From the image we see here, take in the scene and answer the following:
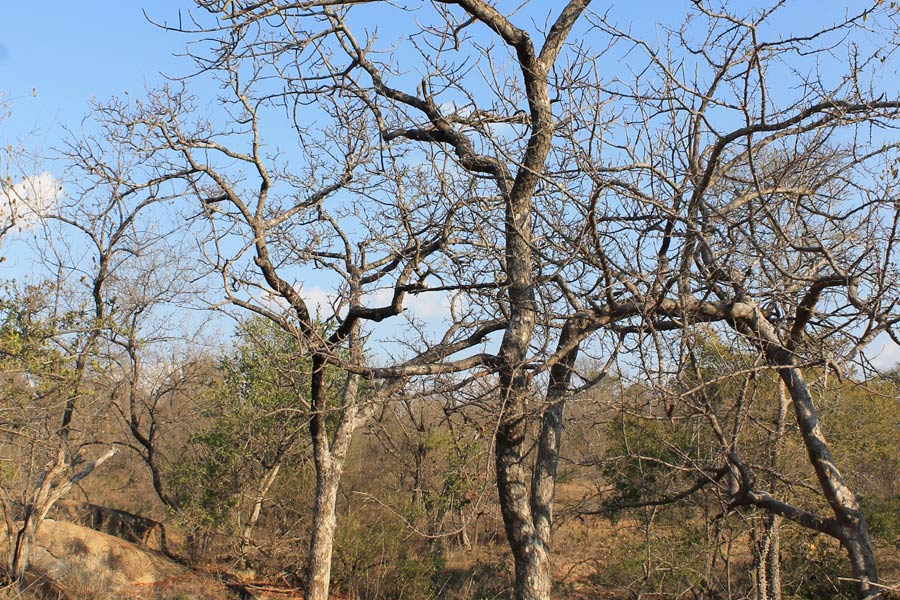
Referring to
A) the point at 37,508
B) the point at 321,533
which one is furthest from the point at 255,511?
the point at 321,533

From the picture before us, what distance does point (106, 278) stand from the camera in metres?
11.6

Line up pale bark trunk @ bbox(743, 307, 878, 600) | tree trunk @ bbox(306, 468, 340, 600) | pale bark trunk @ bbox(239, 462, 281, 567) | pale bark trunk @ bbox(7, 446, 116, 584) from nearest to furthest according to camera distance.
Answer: pale bark trunk @ bbox(743, 307, 878, 600)
tree trunk @ bbox(306, 468, 340, 600)
pale bark trunk @ bbox(7, 446, 116, 584)
pale bark trunk @ bbox(239, 462, 281, 567)

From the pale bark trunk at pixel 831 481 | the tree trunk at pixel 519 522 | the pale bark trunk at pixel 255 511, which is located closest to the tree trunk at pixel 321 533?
the tree trunk at pixel 519 522

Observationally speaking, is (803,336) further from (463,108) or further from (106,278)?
(106,278)

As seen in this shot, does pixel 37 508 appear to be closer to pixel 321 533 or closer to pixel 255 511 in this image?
pixel 255 511

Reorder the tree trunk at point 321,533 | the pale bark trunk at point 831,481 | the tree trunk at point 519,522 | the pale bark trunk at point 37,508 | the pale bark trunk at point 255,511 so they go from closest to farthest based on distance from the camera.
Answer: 1. the pale bark trunk at point 831,481
2. the tree trunk at point 519,522
3. the tree trunk at point 321,533
4. the pale bark trunk at point 37,508
5. the pale bark trunk at point 255,511

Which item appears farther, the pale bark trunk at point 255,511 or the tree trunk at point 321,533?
the pale bark trunk at point 255,511

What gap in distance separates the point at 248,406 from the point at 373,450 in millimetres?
4143

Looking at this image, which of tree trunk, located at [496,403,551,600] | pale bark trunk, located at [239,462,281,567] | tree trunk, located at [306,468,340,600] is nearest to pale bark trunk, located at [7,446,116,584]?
pale bark trunk, located at [239,462,281,567]

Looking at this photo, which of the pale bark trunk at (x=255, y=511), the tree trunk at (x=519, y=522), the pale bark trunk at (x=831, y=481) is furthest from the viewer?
the pale bark trunk at (x=255, y=511)

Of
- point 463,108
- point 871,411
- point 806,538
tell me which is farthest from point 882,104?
point 871,411

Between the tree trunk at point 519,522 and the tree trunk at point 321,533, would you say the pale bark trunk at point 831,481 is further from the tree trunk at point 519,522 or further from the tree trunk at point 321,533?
the tree trunk at point 321,533

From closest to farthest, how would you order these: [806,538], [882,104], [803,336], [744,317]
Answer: [882,104], [744,317], [803,336], [806,538]

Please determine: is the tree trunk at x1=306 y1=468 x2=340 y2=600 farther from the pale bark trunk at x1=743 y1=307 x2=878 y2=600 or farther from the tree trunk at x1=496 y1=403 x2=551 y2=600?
A: the pale bark trunk at x1=743 y1=307 x2=878 y2=600
